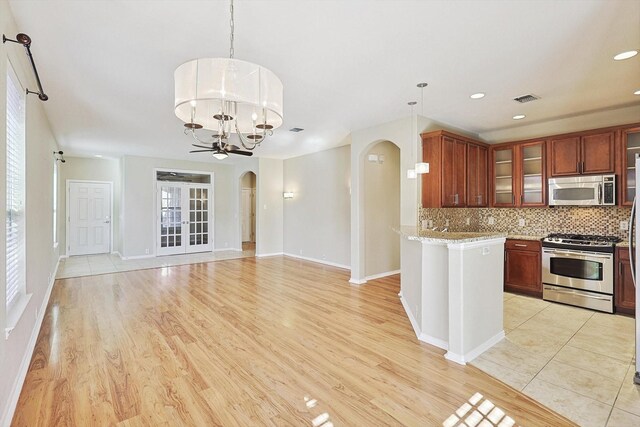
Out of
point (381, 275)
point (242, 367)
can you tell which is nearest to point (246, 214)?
point (381, 275)

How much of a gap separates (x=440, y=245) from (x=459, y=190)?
219cm

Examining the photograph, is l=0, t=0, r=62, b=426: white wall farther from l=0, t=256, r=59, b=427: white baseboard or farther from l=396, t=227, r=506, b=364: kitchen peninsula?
l=396, t=227, r=506, b=364: kitchen peninsula

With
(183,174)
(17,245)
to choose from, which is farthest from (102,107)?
(183,174)

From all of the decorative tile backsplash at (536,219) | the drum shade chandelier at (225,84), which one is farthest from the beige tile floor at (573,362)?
the drum shade chandelier at (225,84)

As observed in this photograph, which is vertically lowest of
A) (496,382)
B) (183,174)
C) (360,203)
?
(496,382)

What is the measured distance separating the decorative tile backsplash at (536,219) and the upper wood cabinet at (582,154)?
2.16ft

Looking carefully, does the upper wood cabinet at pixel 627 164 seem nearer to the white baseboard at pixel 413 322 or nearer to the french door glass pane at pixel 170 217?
the white baseboard at pixel 413 322

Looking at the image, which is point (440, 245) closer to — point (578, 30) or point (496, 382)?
point (496, 382)

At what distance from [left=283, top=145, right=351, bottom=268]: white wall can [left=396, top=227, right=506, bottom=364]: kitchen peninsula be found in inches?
142

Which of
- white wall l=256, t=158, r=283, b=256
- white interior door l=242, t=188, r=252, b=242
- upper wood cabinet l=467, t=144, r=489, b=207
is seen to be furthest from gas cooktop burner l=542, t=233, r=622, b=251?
white interior door l=242, t=188, r=252, b=242

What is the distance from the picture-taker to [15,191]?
267 cm

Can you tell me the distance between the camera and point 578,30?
Result: 8.00ft

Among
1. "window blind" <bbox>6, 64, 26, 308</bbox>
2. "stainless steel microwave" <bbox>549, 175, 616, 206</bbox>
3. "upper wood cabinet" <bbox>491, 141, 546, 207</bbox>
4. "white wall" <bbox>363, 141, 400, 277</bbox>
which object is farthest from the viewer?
"white wall" <bbox>363, 141, 400, 277</bbox>

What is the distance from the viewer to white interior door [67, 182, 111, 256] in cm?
862
